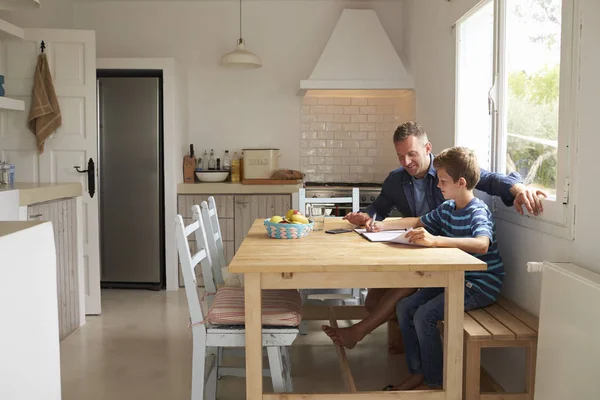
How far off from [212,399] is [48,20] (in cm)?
398

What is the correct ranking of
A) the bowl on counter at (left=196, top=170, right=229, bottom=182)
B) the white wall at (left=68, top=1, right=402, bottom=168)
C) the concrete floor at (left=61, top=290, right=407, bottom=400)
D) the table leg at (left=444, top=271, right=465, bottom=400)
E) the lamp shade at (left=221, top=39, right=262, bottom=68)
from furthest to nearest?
the white wall at (left=68, top=1, right=402, bottom=168) → the bowl on counter at (left=196, top=170, right=229, bottom=182) → the lamp shade at (left=221, top=39, right=262, bottom=68) → the concrete floor at (left=61, top=290, right=407, bottom=400) → the table leg at (left=444, top=271, right=465, bottom=400)

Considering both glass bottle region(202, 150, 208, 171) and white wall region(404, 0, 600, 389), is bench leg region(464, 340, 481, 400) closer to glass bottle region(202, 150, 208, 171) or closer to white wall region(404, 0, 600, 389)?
white wall region(404, 0, 600, 389)

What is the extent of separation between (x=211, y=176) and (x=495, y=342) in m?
3.79

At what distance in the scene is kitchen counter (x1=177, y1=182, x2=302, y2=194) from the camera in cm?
545

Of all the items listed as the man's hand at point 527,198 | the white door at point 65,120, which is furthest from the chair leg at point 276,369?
the white door at point 65,120

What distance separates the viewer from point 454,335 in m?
2.35

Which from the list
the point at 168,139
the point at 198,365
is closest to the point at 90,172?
the point at 168,139

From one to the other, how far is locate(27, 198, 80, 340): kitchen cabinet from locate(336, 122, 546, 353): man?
76.1 inches

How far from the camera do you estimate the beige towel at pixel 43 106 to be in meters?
4.39

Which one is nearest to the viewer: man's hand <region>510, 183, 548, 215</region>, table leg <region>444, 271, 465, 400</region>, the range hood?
table leg <region>444, 271, 465, 400</region>

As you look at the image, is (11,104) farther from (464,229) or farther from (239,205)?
(464,229)

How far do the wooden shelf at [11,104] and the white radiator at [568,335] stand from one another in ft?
11.8

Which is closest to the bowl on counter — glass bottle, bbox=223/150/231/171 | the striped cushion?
glass bottle, bbox=223/150/231/171

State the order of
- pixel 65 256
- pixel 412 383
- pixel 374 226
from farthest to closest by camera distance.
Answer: pixel 65 256, pixel 374 226, pixel 412 383
